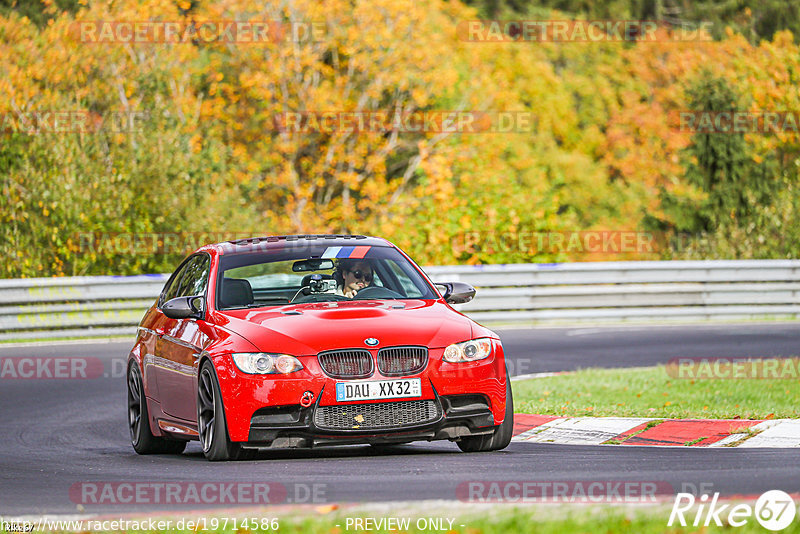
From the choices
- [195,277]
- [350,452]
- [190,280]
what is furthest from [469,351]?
[190,280]

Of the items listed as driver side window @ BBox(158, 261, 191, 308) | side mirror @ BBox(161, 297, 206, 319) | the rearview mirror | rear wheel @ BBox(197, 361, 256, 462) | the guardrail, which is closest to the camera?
rear wheel @ BBox(197, 361, 256, 462)

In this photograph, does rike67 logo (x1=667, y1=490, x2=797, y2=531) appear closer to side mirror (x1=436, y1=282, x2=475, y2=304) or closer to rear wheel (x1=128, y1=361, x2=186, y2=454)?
side mirror (x1=436, y1=282, x2=475, y2=304)

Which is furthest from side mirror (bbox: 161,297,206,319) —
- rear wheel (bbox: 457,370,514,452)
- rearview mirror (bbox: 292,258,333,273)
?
rear wheel (bbox: 457,370,514,452)

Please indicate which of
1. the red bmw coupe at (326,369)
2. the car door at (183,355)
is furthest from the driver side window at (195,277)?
the red bmw coupe at (326,369)

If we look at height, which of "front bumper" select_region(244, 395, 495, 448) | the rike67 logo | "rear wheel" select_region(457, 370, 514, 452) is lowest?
"rear wheel" select_region(457, 370, 514, 452)

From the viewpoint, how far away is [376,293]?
32.7 feet

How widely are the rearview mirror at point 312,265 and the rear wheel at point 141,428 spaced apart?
1.61m

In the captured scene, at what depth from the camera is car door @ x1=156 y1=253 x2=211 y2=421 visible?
30.9ft

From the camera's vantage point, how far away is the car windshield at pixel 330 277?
32.2 ft

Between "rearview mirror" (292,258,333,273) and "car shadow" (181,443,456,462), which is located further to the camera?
"rearview mirror" (292,258,333,273)

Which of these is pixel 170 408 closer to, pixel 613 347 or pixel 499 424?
pixel 499 424

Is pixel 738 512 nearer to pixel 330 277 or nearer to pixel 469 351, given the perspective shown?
pixel 469 351

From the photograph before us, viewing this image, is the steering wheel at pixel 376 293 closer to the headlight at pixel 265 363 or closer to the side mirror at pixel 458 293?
the side mirror at pixel 458 293

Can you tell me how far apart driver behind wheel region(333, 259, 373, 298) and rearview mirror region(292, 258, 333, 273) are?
90 mm
